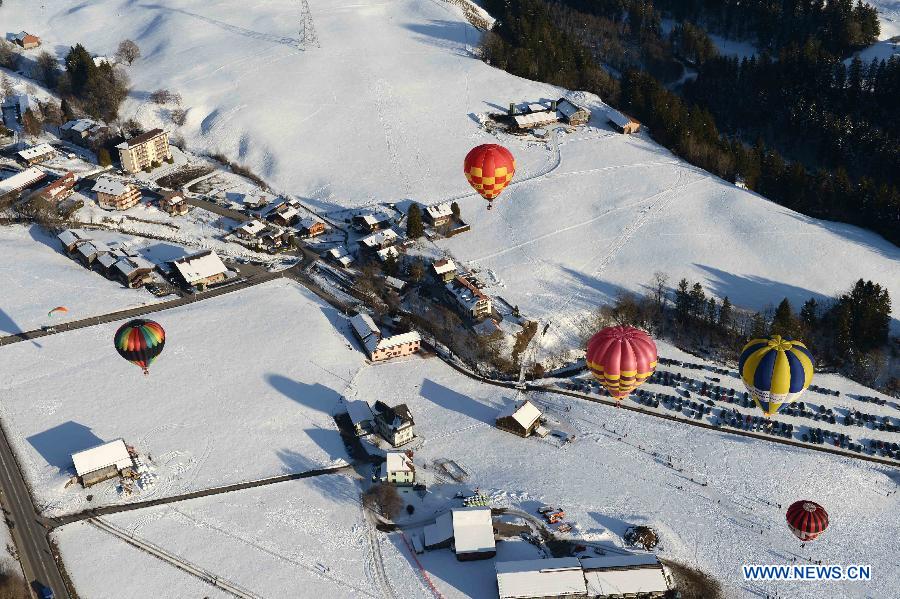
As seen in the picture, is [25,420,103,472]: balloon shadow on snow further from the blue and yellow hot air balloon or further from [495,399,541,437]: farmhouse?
the blue and yellow hot air balloon

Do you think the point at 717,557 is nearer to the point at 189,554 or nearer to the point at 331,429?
the point at 331,429

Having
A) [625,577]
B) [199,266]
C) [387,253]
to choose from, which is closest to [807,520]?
[625,577]

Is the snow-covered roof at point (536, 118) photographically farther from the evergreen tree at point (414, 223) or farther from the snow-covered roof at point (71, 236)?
the snow-covered roof at point (71, 236)

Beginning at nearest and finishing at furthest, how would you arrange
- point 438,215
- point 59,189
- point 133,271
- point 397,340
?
1. point 397,340
2. point 133,271
3. point 438,215
4. point 59,189

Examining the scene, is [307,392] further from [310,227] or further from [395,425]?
[310,227]

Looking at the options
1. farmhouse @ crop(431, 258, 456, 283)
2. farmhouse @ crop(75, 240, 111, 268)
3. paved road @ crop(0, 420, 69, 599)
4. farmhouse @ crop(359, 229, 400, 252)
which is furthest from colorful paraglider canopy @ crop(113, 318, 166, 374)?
farmhouse @ crop(431, 258, 456, 283)

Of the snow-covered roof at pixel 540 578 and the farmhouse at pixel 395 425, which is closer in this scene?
the snow-covered roof at pixel 540 578

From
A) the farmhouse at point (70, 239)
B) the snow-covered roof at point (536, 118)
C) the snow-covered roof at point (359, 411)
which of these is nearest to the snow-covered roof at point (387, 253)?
the snow-covered roof at point (359, 411)
